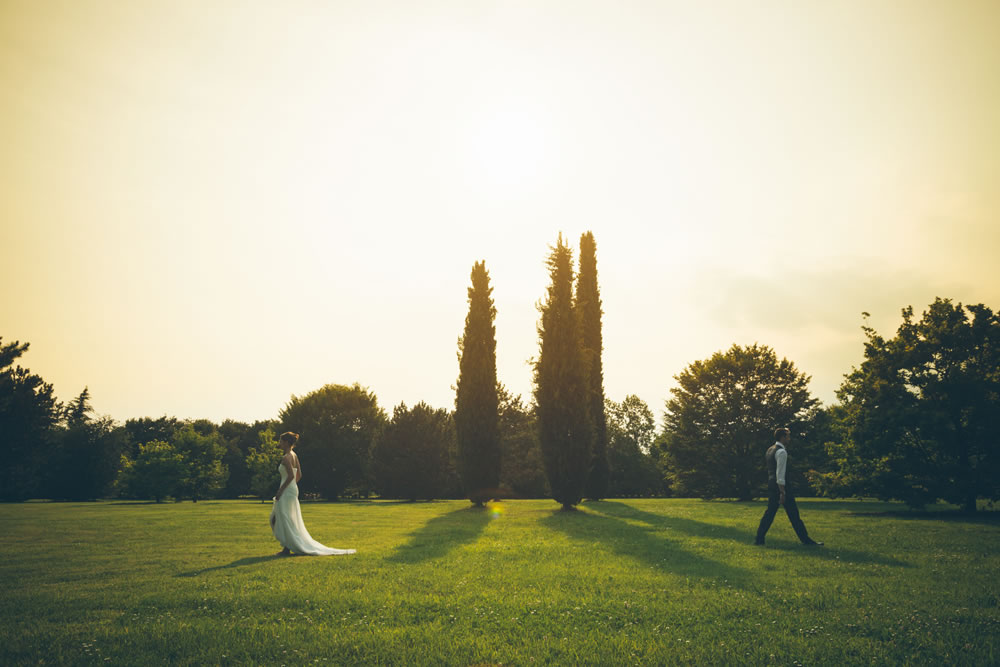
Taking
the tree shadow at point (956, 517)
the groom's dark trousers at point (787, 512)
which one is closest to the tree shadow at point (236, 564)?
the groom's dark trousers at point (787, 512)

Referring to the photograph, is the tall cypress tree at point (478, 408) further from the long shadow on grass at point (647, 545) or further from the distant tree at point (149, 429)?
the distant tree at point (149, 429)

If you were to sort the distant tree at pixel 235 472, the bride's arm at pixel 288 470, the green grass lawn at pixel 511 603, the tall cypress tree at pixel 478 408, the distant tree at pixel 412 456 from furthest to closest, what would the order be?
1. the distant tree at pixel 235 472
2. the distant tree at pixel 412 456
3. the tall cypress tree at pixel 478 408
4. the bride's arm at pixel 288 470
5. the green grass lawn at pixel 511 603

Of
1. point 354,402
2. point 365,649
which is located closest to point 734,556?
point 365,649

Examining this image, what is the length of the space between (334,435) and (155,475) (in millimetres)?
15798

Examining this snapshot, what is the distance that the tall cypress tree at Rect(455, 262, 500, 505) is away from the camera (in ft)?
104

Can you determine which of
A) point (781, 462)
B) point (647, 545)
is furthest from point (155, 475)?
point (781, 462)

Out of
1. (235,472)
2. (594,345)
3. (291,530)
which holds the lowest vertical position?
(235,472)

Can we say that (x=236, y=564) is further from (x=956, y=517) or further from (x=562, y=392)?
(x=956, y=517)

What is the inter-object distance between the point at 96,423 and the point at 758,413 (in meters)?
70.9

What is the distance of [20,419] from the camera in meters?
43.9

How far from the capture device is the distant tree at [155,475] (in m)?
46.7

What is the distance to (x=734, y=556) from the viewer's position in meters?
11.4

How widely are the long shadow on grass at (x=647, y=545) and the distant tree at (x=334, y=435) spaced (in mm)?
30794

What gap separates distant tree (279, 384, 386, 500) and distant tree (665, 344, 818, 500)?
27.7 m
